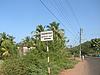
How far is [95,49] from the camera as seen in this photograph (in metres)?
135

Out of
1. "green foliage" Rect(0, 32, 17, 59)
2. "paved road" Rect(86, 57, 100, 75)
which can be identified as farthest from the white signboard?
"green foliage" Rect(0, 32, 17, 59)

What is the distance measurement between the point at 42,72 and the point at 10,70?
2.11 m

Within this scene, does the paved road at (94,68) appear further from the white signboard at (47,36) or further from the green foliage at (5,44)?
the green foliage at (5,44)

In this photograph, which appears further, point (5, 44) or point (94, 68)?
point (5, 44)

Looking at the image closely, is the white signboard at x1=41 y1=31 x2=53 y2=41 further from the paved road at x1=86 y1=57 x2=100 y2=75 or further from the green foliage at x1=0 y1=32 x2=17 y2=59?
the green foliage at x1=0 y1=32 x2=17 y2=59

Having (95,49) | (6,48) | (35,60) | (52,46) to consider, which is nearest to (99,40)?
(95,49)

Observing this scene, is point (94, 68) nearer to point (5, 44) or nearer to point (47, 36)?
point (47, 36)

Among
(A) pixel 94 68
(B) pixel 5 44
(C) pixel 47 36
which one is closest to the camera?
(C) pixel 47 36

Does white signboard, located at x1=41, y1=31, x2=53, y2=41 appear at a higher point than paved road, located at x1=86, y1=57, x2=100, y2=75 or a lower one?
higher

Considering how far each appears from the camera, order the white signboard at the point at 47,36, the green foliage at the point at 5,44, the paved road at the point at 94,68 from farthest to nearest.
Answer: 1. the green foliage at the point at 5,44
2. the paved road at the point at 94,68
3. the white signboard at the point at 47,36

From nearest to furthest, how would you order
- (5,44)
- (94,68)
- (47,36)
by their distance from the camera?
(47,36) < (94,68) < (5,44)

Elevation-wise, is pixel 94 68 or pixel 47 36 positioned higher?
pixel 47 36

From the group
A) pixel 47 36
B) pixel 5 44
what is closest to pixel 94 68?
pixel 47 36

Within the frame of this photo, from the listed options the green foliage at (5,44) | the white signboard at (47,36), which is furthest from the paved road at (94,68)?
the green foliage at (5,44)
